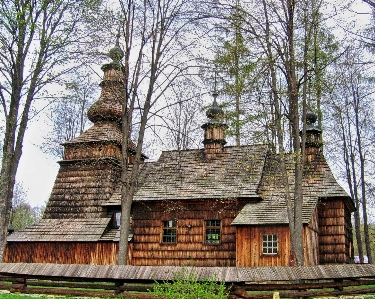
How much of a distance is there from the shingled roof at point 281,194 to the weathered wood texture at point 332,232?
67 cm

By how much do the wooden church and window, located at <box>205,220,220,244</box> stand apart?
0.04 m

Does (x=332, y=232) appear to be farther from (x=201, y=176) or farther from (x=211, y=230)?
(x=201, y=176)

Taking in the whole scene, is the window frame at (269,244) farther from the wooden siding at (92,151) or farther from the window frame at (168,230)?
the wooden siding at (92,151)

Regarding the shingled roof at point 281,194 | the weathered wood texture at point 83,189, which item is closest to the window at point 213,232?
the shingled roof at point 281,194

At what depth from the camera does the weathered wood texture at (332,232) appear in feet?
65.1

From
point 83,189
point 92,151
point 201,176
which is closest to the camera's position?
point 201,176

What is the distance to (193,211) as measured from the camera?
2055 cm

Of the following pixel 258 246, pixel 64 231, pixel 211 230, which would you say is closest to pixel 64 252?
pixel 64 231

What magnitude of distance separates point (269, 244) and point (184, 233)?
13.2 ft

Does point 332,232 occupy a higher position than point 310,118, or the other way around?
point 310,118

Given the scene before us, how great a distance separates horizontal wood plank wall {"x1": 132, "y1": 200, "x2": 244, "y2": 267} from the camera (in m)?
19.6

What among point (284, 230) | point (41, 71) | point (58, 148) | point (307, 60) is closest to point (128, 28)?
point (41, 71)

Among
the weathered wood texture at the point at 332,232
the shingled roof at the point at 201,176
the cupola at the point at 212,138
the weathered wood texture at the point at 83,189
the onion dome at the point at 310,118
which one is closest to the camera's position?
the weathered wood texture at the point at 332,232

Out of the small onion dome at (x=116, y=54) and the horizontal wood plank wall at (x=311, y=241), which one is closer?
the small onion dome at (x=116, y=54)
